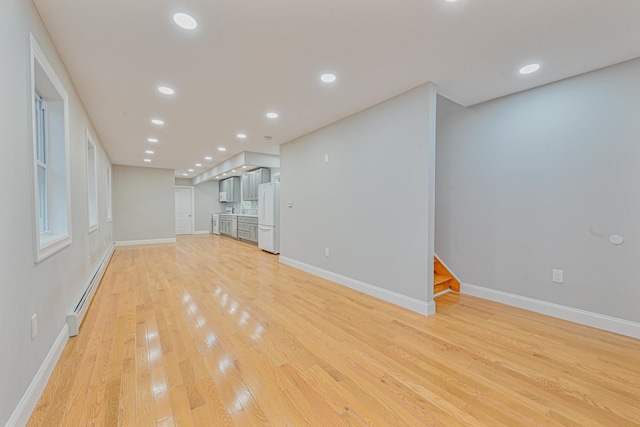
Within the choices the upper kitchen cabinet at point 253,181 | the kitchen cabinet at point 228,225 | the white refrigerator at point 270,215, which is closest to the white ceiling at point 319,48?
the white refrigerator at point 270,215

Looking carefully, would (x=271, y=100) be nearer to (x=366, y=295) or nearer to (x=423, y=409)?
(x=366, y=295)

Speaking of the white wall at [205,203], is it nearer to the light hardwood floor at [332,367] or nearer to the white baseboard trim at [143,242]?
the white baseboard trim at [143,242]

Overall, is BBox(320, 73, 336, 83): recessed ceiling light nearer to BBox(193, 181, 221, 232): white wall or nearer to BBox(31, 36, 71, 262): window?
BBox(31, 36, 71, 262): window

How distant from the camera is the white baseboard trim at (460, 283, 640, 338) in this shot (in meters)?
2.39

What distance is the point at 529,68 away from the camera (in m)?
2.50

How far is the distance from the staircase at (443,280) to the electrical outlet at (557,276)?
1.02 meters

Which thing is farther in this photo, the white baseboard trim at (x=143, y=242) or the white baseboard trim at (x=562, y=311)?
the white baseboard trim at (x=143, y=242)

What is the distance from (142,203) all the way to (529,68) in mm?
9110

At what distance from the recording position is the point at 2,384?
1.21 meters

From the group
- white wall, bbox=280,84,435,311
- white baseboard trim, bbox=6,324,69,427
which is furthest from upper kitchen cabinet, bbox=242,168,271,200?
white baseboard trim, bbox=6,324,69,427

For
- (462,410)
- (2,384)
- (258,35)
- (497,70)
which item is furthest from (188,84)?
(462,410)

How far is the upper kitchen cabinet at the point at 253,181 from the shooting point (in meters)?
7.32

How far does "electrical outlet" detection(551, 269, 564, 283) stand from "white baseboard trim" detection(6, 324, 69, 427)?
13.7ft

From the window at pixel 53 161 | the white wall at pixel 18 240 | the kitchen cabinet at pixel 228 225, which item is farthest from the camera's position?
the kitchen cabinet at pixel 228 225
